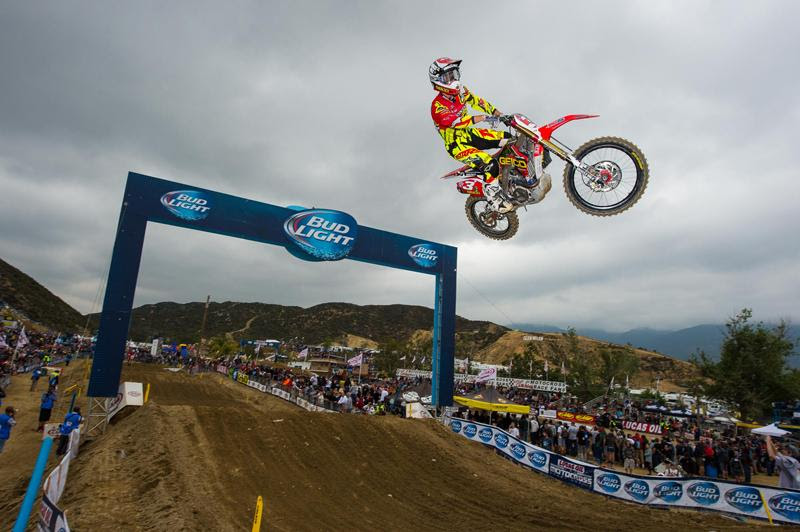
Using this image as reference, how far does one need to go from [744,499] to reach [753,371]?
75.9ft

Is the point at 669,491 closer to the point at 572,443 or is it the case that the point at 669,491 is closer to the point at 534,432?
the point at 572,443

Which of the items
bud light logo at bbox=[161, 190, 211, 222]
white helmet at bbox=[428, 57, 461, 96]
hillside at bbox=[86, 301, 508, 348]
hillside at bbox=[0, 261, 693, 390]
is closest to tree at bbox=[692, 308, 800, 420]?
white helmet at bbox=[428, 57, 461, 96]

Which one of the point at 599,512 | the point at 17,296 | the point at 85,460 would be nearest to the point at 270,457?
the point at 85,460

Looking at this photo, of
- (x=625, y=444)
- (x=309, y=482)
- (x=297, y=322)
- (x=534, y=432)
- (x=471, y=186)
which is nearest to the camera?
(x=471, y=186)

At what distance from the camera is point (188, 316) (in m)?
135

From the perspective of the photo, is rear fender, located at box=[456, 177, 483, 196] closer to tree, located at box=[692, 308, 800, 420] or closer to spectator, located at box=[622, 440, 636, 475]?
spectator, located at box=[622, 440, 636, 475]

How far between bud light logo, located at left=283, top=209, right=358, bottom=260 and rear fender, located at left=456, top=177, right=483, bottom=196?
9694 mm

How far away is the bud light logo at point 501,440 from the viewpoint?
16.1m

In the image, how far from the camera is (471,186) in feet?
29.2

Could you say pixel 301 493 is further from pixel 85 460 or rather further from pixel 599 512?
pixel 599 512

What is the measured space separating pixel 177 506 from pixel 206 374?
33.9 metres

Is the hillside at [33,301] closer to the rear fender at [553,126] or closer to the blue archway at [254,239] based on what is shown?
the blue archway at [254,239]

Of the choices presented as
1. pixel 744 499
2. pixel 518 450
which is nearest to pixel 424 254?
pixel 518 450

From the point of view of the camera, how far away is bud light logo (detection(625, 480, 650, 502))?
Result: 11.3 meters
